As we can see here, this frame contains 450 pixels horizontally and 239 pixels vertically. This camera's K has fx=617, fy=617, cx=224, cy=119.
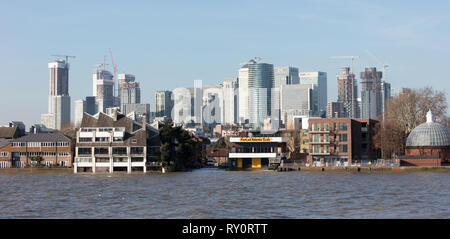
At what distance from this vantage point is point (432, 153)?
150 meters

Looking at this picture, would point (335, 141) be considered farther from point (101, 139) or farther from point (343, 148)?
point (101, 139)

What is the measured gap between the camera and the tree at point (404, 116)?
16225cm

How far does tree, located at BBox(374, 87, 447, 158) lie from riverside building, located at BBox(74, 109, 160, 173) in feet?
200

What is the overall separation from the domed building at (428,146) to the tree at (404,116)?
33.6 ft

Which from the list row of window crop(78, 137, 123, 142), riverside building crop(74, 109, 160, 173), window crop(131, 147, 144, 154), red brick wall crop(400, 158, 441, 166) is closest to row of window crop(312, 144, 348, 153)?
red brick wall crop(400, 158, 441, 166)

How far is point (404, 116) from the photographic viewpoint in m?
168

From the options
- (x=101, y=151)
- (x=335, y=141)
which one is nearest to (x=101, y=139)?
(x=101, y=151)

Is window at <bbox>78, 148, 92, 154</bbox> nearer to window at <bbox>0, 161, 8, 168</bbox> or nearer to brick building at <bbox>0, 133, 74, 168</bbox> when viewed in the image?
brick building at <bbox>0, 133, 74, 168</bbox>

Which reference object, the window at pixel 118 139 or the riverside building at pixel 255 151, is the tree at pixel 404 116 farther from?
the window at pixel 118 139

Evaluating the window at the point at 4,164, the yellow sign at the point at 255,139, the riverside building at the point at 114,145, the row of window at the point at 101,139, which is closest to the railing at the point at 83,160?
the riverside building at the point at 114,145
